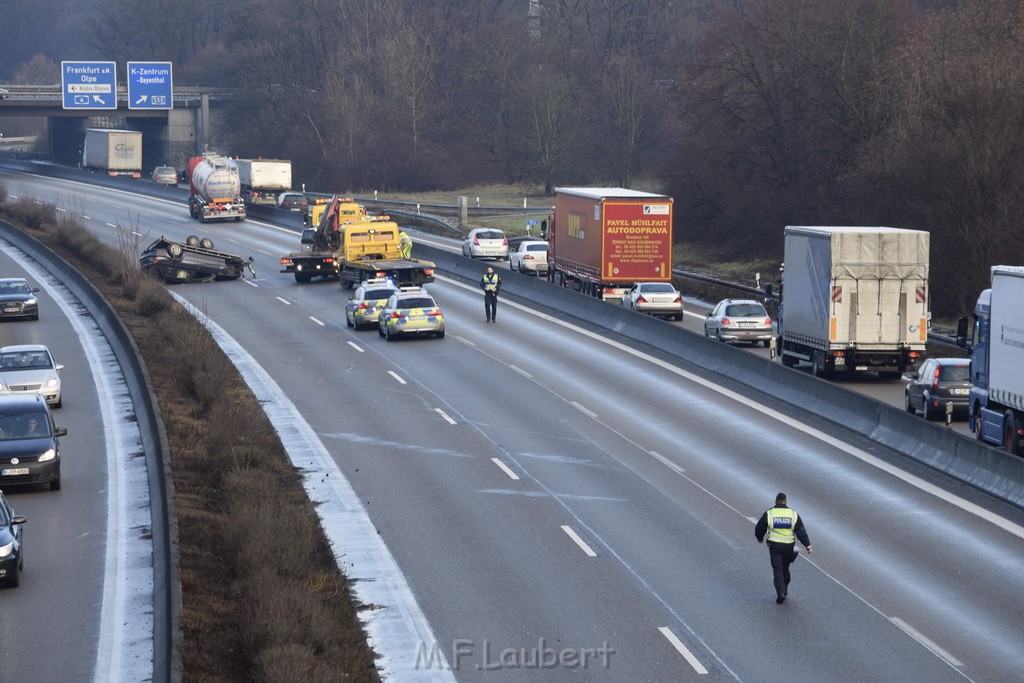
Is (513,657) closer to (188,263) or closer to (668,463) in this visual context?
(668,463)

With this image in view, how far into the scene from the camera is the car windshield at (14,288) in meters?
49.8

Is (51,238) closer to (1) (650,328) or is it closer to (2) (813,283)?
(1) (650,328)

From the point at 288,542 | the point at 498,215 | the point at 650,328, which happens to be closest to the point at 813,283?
the point at 650,328

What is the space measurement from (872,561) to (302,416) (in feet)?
49.8

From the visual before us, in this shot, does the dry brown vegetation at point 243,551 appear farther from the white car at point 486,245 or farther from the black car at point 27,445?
the white car at point 486,245

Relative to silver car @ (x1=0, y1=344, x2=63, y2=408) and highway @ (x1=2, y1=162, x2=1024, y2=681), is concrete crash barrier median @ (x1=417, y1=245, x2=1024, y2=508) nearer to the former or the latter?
highway @ (x1=2, y1=162, x2=1024, y2=681)

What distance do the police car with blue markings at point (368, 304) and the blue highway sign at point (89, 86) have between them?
65008 millimetres

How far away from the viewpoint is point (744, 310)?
137ft

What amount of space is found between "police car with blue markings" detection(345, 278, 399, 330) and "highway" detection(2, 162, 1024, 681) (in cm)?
471

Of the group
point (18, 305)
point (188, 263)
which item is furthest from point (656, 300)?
point (18, 305)

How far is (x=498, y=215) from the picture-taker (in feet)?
306

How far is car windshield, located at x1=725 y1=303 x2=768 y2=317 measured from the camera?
41.8m

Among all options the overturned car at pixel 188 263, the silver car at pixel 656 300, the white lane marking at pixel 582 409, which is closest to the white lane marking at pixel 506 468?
the white lane marking at pixel 582 409

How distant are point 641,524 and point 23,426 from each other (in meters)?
10.9
